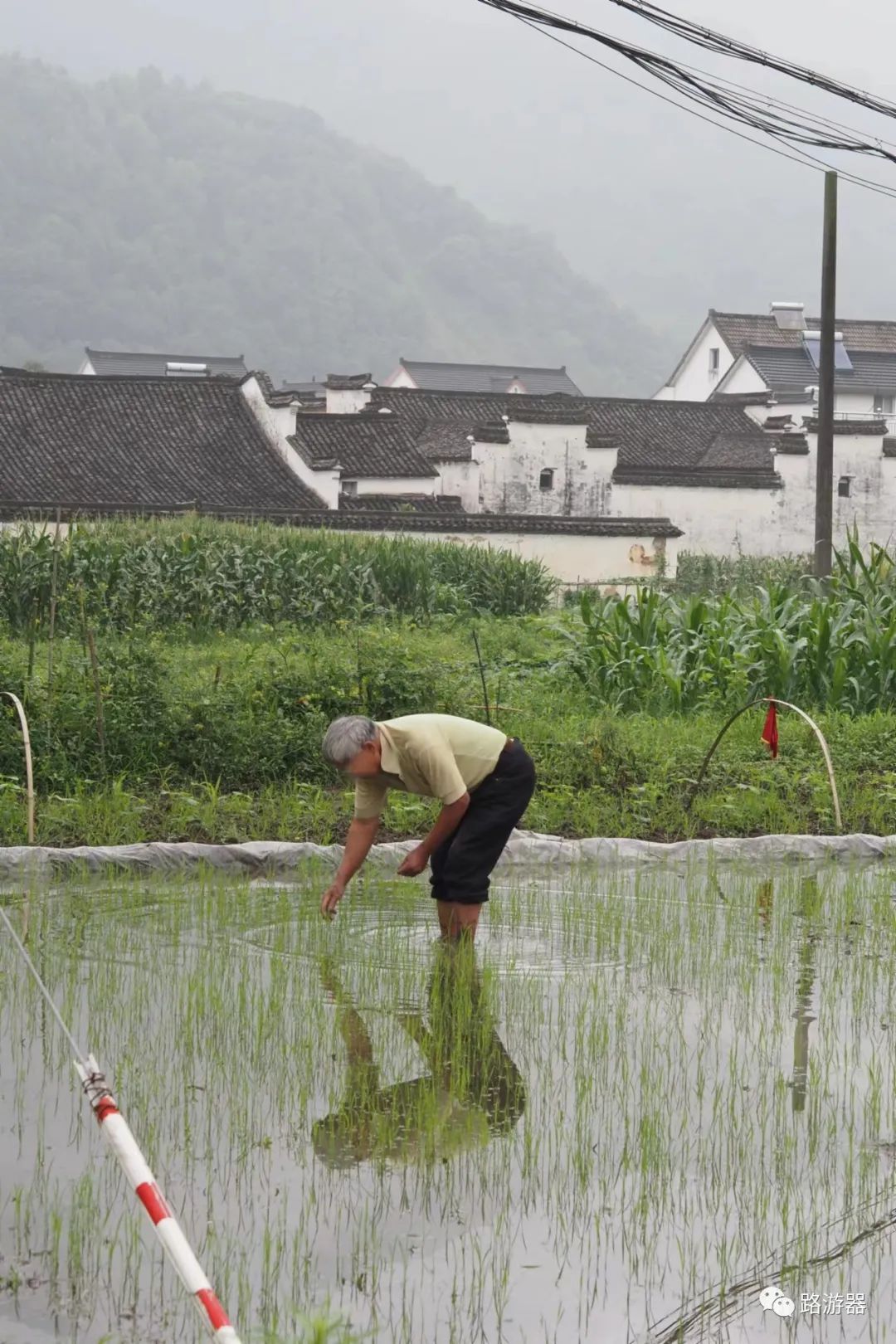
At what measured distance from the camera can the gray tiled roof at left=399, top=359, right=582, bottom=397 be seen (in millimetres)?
69938

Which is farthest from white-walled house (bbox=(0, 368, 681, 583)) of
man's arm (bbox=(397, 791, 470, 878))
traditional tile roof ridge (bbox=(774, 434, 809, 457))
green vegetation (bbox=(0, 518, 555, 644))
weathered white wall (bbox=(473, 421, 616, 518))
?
man's arm (bbox=(397, 791, 470, 878))

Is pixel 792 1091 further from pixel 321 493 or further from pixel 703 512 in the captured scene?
pixel 703 512

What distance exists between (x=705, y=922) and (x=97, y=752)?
13.1 ft

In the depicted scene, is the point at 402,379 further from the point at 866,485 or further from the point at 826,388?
the point at 826,388

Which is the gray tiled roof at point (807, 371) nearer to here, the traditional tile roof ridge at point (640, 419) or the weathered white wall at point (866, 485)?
the traditional tile roof ridge at point (640, 419)

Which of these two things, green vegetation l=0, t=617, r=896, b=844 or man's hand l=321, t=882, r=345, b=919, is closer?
man's hand l=321, t=882, r=345, b=919

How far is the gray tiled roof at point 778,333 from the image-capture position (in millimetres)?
60250

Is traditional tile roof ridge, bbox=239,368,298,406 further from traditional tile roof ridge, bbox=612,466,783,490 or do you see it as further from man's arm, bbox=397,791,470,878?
man's arm, bbox=397,791,470,878

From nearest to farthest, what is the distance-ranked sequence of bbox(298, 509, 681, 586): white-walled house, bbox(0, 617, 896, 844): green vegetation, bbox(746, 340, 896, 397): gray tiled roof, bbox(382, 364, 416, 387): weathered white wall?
bbox(0, 617, 896, 844): green vegetation
bbox(298, 509, 681, 586): white-walled house
bbox(746, 340, 896, 397): gray tiled roof
bbox(382, 364, 416, 387): weathered white wall

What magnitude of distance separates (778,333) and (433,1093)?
5923cm

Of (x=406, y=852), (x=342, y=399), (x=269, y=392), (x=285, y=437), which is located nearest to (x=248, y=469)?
(x=285, y=437)

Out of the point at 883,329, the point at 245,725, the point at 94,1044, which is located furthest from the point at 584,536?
the point at 883,329

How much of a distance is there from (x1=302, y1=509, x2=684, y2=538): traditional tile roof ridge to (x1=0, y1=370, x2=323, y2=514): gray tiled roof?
9.18 feet

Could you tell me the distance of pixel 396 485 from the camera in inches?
1468
